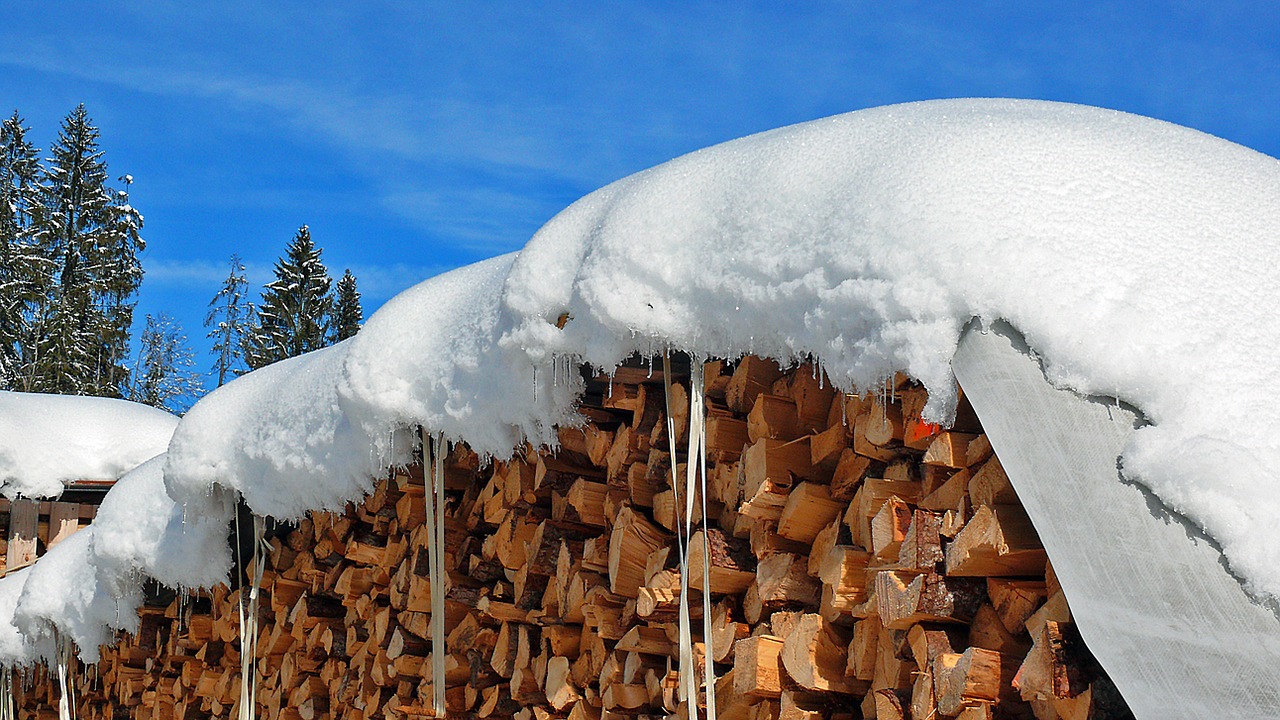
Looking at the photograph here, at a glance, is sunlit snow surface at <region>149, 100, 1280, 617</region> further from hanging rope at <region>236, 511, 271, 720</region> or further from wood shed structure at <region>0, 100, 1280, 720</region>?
hanging rope at <region>236, 511, 271, 720</region>

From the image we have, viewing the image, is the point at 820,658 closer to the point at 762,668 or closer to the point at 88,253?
the point at 762,668

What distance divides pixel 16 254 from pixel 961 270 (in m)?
19.0

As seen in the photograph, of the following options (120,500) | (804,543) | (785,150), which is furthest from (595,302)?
(120,500)

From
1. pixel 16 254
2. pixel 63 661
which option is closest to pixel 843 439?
pixel 63 661

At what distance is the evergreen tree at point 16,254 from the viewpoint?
1694cm

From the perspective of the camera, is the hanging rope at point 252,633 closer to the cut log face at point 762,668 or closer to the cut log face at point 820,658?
the cut log face at point 762,668

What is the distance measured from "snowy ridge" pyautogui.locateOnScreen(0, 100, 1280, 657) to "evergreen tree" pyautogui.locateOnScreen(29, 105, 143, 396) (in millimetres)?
17201

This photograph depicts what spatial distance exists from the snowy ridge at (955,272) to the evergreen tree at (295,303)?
62.3 ft

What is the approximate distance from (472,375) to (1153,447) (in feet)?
4.86

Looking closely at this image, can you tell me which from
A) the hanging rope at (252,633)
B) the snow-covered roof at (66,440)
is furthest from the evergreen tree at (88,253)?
the hanging rope at (252,633)

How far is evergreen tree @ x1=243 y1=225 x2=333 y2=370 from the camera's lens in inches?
808

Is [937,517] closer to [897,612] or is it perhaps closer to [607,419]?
[897,612]

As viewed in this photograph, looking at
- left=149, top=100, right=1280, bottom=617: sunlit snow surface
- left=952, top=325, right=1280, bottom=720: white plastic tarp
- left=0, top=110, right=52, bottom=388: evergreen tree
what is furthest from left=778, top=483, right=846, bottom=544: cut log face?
left=0, top=110, right=52, bottom=388: evergreen tree

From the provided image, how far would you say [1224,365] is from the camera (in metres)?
1.34
